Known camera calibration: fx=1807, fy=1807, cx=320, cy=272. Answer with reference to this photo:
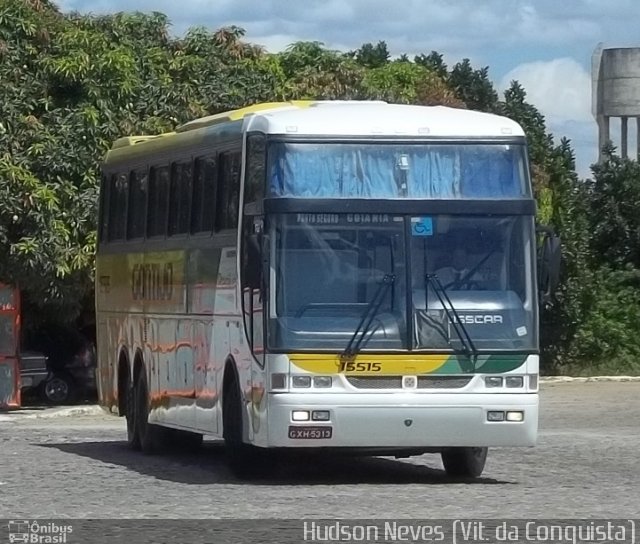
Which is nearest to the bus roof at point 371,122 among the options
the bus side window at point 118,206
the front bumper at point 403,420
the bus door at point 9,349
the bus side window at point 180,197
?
the bus side window at point 180,197

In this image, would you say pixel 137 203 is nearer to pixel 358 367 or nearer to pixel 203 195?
pixel 203 195

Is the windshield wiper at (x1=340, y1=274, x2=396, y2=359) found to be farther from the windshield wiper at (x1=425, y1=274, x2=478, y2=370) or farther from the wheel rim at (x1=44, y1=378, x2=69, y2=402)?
the wheel rim at (x1=44, y1=378, x2=69, y2=402)

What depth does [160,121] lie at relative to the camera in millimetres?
32500

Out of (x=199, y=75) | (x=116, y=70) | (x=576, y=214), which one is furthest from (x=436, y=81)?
(x=116, y=70)

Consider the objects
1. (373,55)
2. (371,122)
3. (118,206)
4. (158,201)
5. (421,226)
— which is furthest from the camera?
(373,55)

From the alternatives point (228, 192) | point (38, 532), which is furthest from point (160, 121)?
point (38, 532)

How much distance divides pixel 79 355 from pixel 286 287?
747 inches

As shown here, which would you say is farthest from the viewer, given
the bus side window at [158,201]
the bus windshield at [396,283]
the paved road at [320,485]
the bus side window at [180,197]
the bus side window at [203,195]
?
the bus side window at [158,201]

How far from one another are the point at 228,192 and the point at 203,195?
98 cm

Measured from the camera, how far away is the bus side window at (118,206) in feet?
70.3

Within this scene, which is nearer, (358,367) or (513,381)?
(358,367)

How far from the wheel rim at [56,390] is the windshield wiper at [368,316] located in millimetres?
18700

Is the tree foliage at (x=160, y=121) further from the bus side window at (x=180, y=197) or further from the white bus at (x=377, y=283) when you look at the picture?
the white bus at (x=377, y=283)

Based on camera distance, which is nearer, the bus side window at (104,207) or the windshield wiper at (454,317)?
the windshield wiper at (454,317)
